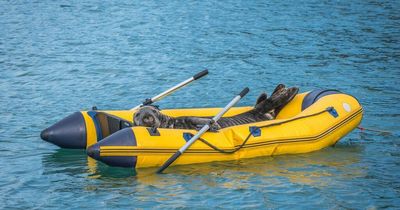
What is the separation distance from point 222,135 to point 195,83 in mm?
5034

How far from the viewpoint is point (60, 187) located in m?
8.74

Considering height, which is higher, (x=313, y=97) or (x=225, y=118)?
(x=313, y=97)

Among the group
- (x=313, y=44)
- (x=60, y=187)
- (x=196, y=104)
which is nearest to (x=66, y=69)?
(x=196, y=104)

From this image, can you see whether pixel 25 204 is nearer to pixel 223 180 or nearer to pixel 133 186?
pixel 133 186

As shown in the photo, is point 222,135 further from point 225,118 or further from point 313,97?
point 313,97

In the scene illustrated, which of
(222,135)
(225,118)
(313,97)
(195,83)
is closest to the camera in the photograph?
(222,135)

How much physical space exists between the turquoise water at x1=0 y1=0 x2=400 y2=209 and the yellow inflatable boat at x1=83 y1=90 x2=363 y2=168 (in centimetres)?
18

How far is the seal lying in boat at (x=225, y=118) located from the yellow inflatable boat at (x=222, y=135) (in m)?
0.13

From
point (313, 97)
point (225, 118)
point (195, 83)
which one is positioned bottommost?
point (195, 83)

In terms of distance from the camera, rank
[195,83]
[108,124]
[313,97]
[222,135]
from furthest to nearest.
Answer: [195,83], [313,97], [108,124], [222,135]

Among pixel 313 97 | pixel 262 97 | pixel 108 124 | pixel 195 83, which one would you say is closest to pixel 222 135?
pixel 262 97

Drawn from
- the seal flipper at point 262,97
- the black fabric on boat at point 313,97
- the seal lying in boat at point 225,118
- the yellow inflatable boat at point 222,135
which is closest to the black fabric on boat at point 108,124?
the yellow inflatable boat at point 222,135

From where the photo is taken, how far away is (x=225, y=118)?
1004 centimetres

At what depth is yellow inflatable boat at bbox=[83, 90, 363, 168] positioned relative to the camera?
28.7 feet
